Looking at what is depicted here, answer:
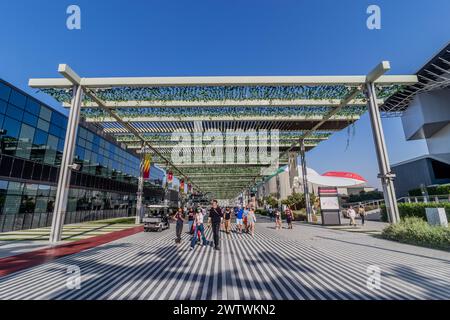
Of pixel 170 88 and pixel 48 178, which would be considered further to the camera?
pixel 48 178

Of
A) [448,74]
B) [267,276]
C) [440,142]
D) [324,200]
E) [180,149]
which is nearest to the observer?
[267,276]

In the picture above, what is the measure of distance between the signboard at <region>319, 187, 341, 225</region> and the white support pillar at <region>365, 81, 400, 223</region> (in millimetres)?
4731

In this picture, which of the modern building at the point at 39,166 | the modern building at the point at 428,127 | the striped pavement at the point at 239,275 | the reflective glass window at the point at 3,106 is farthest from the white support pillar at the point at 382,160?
the modern building at the point at 39,166

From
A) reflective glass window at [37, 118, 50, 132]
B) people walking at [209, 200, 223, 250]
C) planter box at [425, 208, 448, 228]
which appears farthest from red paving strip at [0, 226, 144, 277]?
planter box at [425, 208, 448, 228]

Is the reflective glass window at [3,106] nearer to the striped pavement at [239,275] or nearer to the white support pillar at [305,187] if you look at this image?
the striped pavement at [239,275]

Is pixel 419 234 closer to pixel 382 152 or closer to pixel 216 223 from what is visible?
pixel 382 152

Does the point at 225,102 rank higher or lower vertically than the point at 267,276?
higher

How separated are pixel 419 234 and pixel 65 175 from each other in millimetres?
18766

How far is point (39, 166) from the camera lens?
1722 centimetres

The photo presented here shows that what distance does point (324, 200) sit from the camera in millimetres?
17219

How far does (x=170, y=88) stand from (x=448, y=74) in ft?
121

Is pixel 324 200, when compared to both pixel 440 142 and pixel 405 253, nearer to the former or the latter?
pixel 405 253

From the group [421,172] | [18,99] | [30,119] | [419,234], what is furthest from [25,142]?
[421,172]
